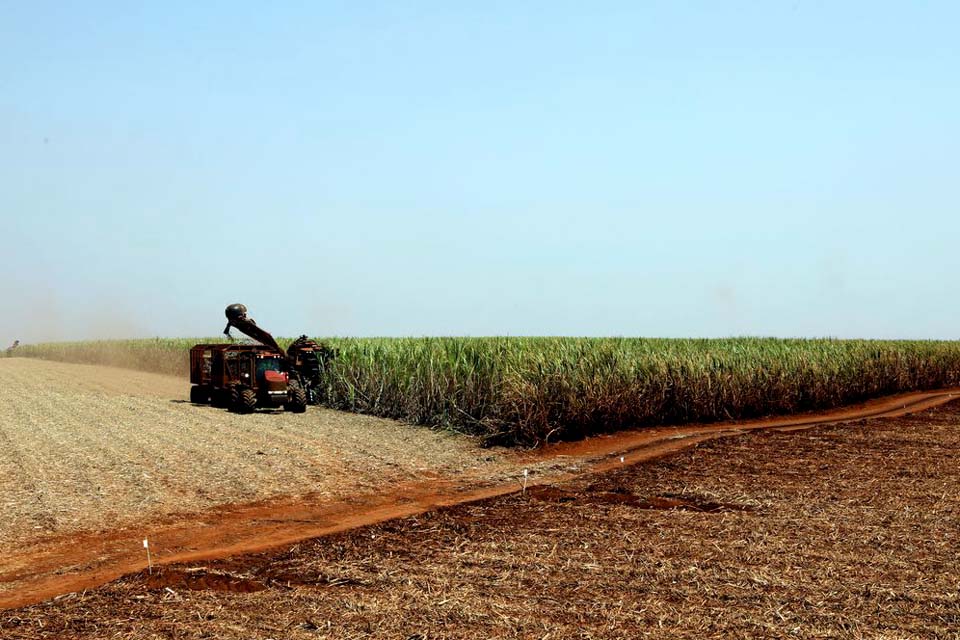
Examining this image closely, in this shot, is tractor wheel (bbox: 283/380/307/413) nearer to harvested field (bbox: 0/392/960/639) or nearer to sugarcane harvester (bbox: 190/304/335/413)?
sugarcane harvester (bbox: 190/304/335/413)

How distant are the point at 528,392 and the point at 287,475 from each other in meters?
6.73

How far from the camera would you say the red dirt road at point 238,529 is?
31.9 feet

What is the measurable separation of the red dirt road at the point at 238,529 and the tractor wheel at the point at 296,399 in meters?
9.88

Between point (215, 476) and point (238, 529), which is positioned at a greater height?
point (215, 476)

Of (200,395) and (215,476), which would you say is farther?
(200,395)

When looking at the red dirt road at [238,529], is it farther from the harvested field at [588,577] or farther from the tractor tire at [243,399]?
the tractor tire at [243,399]

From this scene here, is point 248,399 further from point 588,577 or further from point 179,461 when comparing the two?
point 588,577

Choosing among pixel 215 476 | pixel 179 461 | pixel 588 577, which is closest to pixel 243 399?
pixel 179 461

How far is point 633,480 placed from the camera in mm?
15305

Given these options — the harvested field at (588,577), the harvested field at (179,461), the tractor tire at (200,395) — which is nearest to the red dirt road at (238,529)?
the harvested field at (179,461)

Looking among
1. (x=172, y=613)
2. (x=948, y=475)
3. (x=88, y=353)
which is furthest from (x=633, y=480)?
(x=88, y=353)

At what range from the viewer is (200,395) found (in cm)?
2981

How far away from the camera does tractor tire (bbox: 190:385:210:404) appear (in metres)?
29.7

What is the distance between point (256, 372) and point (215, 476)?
11.5m
